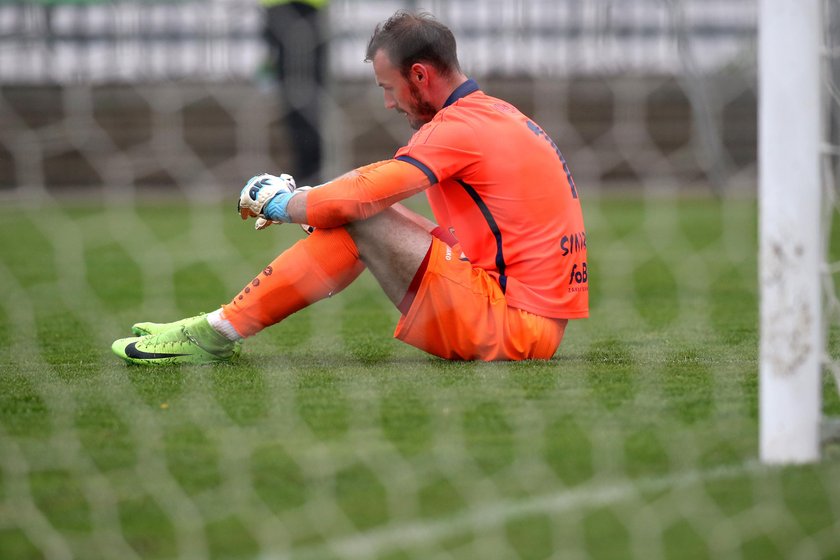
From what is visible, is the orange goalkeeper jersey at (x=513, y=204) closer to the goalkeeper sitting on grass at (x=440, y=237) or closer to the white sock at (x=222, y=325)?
the goalkeeper sitting on grass at (x=440, y=237)

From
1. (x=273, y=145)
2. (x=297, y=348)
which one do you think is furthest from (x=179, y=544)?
(x=273, y=145)

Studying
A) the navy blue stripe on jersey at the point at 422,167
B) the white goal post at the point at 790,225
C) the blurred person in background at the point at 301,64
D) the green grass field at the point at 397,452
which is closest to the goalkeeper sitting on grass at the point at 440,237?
the navy blue stripe on jersey at the point at 422,167

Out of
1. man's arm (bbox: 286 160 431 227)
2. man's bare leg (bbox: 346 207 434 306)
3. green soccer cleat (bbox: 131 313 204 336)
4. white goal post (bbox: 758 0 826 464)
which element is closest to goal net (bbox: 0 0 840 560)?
white goal post (bbox: 758 0 826 464)

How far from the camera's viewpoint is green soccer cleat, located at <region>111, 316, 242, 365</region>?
113 inches

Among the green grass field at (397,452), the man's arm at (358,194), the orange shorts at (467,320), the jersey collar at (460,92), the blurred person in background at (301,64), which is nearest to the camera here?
the green grass field at (397,452)

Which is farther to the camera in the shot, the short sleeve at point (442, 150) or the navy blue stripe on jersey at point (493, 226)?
the navy blue stripe on jersey at point (493, 226)

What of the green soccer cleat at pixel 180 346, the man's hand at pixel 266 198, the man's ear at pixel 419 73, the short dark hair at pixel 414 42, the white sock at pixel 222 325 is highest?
the short dark hair at pixel 414 42

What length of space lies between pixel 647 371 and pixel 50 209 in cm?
683

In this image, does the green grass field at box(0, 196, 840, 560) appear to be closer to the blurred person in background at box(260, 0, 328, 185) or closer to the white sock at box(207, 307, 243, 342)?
the white sock at box(207, 307, 243, 342)

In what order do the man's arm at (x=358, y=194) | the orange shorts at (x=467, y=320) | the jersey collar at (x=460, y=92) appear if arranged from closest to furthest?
the man's arm at (x=358, y=194)
the orange shorts at (x=467, y=320)
the jersey collar at (x=460, y=92)

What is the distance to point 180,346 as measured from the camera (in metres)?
2.88

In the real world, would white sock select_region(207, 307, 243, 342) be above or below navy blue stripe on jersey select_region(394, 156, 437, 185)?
below

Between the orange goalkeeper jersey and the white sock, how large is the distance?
56 cm

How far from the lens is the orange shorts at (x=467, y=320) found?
2754mm
